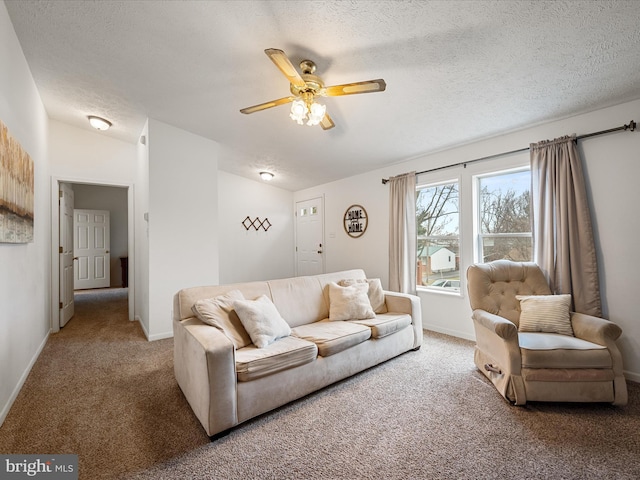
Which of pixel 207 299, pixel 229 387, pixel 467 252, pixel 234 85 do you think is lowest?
pixel 229 387

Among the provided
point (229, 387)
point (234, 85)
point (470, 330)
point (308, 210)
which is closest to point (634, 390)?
point (470, 330)

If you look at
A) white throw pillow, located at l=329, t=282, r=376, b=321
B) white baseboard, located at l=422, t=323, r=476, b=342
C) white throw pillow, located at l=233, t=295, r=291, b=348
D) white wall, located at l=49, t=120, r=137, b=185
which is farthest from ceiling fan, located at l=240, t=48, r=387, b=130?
white wall, located at l=49, t=120, r=137, b=185

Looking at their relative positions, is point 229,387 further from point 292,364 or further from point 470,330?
point 470,330

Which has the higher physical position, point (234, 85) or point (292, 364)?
point (234, 85)

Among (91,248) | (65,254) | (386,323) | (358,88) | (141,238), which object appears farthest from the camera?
(91,248)

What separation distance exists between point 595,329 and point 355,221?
10.8 ft

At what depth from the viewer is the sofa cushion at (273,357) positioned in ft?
5.77

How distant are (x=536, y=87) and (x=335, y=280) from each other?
256 centimetres

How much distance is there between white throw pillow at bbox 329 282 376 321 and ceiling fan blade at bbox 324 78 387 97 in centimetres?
184

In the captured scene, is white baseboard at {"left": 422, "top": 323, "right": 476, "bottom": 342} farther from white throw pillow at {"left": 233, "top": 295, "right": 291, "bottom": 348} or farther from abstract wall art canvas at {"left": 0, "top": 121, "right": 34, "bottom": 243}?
abstract wall art canvas at {"left": 0, "top": 121, "right": 34, "bottom": 243}

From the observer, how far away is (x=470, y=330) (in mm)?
3385

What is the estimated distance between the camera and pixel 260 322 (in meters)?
2.10

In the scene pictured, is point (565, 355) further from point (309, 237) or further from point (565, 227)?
point (309, 237)

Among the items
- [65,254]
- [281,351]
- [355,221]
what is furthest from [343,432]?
[65,254]
